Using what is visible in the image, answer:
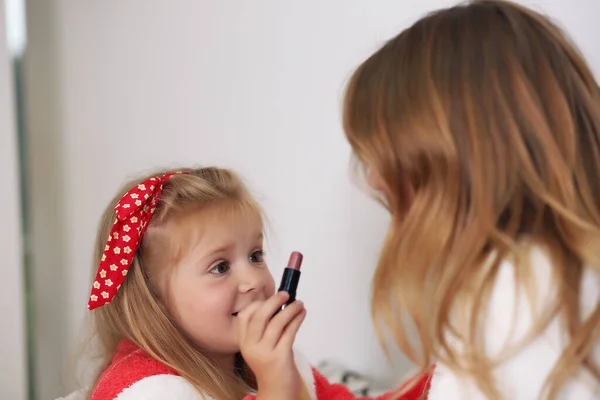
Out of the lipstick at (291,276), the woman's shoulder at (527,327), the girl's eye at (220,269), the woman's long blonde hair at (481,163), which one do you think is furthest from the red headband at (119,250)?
the woman's shoulder at (527,327)

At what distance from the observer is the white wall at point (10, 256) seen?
1520mm

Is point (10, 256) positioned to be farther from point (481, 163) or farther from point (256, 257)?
point (481, 163)

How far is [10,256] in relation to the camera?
1.55m

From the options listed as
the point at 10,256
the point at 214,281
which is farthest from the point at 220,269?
the point at 10,256

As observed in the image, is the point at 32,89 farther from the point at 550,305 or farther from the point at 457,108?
the point at 550,305

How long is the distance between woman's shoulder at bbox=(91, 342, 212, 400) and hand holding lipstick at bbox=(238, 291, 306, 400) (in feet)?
0.35

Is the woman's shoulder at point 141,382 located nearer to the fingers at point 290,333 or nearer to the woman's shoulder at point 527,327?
the fingers at point 290,333

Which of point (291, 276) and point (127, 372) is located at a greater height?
point (291, 276)

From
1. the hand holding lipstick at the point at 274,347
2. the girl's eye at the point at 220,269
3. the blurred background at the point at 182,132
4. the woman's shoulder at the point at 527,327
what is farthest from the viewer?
the blurred background at the point at 182,132

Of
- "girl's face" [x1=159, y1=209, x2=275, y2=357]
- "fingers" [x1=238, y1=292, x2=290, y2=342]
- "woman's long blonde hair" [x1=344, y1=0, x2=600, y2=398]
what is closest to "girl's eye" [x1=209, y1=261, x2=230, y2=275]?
"girl's face" [x1=159, y1=209, x2=275, y2=357]

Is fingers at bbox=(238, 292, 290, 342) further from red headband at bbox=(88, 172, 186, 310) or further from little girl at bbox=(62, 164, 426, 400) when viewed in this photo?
red headband at bbox=(88, 172, 186, 310)

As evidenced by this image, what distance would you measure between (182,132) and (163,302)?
1.94ft

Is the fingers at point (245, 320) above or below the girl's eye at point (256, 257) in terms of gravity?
below

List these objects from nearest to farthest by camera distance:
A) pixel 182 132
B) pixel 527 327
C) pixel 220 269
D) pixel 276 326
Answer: pixel 527 327, pixel 276 326, pixel 220 269, pixel 182 132
